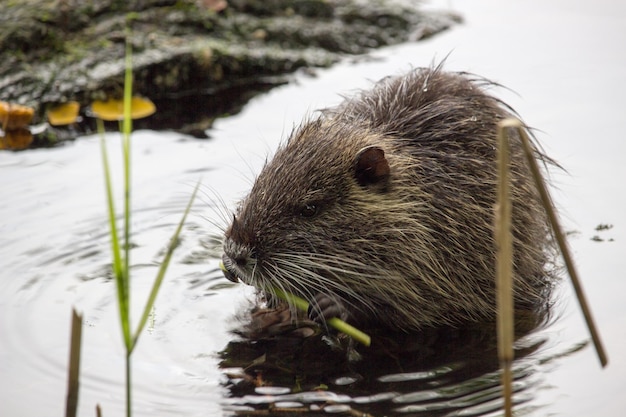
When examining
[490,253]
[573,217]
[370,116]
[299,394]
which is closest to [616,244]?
[573,217]

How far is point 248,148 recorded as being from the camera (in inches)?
209

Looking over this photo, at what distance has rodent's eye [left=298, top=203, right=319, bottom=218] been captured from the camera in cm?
357

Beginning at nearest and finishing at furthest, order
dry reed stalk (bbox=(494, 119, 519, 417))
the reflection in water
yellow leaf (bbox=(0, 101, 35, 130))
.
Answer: dry reed stalk (bbox=(494, 119, 519, 417)) < the reflection in water < yellow leaf (bbox=(0, 101, 35, 130))

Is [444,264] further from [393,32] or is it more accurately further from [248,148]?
[393,32]

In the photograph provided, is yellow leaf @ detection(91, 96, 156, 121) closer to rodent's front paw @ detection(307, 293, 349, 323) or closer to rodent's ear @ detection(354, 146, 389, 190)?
rodent's ear @ detection(354, 146, 389, 190)

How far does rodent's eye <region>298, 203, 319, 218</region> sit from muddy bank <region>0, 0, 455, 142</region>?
216 centimetres

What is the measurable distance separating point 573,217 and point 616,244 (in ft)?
1.12

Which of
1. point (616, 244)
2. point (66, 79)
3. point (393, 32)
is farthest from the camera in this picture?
point (393, 32)

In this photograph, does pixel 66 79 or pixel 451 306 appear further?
pixel 66 79

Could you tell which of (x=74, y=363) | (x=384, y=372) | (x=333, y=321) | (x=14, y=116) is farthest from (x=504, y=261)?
(x=14, y=116)

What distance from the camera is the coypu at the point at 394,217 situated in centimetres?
352

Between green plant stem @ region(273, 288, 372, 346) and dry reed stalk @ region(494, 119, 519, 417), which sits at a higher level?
dry reed stalk @ region(494, 119, 519, 417)

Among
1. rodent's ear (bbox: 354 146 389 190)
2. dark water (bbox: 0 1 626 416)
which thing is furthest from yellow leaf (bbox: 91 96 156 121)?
rodent's ear (bbox: 354 146 389 190)

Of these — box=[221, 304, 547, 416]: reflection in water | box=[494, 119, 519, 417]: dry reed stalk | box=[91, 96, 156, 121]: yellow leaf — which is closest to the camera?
box=[494, 119, 519, 417]: dry reed stalk
